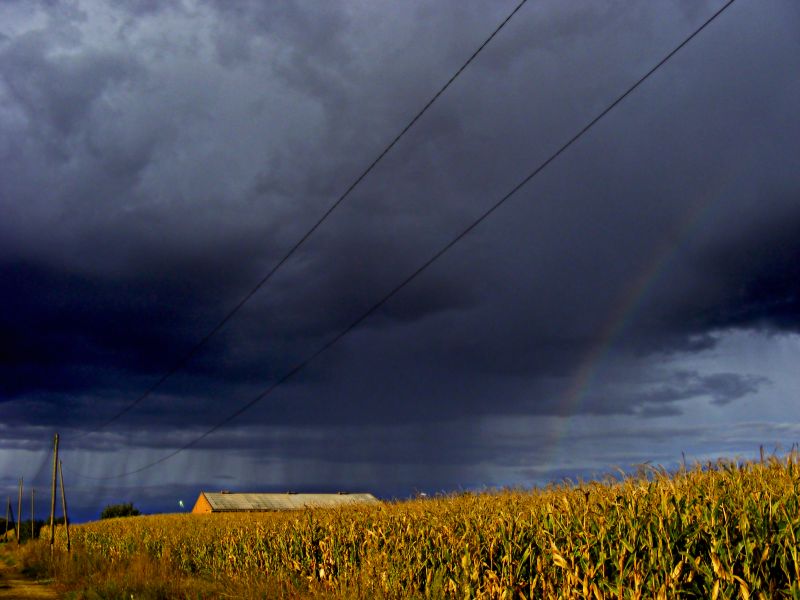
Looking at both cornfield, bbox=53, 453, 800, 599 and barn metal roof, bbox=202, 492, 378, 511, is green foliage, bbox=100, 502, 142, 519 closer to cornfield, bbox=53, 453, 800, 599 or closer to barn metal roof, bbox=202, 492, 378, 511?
barn metal roof, bbox=202, 492, 378, 511

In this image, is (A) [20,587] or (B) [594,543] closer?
(B) [594,543]

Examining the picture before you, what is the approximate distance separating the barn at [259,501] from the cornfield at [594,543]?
53756mm

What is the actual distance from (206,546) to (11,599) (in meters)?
7.38

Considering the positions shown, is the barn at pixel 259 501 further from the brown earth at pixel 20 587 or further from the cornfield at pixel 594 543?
the cornfield at pixel 594 543

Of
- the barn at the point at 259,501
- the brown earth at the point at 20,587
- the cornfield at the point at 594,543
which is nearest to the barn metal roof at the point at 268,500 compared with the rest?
the barn at the point at 259,501

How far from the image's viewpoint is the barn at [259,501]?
69.1m

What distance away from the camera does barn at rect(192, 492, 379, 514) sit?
227 ft

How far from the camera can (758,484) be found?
10250mm

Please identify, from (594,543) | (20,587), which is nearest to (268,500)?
(20,587)

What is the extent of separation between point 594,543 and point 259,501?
69599 millimetres

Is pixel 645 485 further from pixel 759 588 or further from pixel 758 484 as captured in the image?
pixel 759 588

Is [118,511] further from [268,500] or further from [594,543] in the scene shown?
[594,543]

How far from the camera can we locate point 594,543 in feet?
30.2

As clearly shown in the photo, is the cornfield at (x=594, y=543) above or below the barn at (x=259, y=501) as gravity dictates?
above
